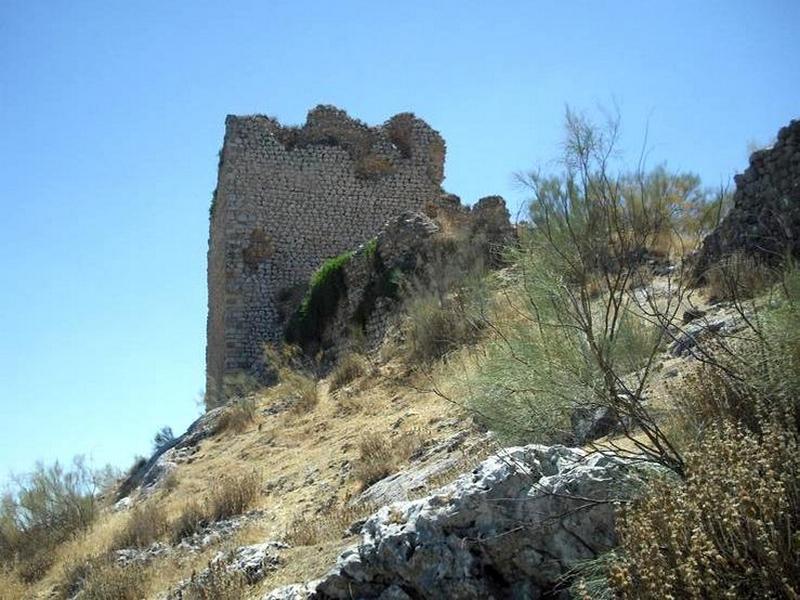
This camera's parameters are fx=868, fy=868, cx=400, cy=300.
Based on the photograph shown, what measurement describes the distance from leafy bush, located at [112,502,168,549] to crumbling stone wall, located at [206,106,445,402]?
792 cm

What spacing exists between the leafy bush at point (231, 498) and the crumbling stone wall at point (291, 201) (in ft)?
27.4

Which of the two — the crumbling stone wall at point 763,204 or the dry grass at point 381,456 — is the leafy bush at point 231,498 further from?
the crumbling stone wall at point 763,204

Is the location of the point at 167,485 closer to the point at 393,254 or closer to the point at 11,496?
the point at 11,496

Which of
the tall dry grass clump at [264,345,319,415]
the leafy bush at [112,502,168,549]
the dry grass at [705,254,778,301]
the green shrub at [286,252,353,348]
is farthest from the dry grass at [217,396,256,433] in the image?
the dry grass at [705,254,778,301]

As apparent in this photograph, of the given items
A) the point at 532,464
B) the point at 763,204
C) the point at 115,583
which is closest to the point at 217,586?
the point at 115,583

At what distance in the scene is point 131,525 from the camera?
9516 millimetres

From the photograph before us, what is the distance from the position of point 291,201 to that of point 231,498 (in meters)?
10.6

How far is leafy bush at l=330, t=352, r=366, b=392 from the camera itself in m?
12.9

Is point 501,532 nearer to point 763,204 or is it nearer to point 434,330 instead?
point 763,204

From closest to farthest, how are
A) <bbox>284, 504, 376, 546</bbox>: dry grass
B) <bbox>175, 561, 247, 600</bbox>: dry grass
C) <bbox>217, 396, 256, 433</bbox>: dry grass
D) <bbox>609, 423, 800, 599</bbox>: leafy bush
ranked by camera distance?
<bbox>609, 423, 800, 599</bbox>: leafy bush, <bbox>175, 561, 247, 600</bbox>: dry grass, <bbox>284, 504, 376, 546</bbox>: dry grass, <bbox>217, 396, 256, 433</bbox>: dry grass

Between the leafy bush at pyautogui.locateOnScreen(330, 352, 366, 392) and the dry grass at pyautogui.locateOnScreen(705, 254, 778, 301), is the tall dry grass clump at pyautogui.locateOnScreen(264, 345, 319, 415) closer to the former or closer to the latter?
the leafy bush at pyautogui.locateOnScreen(330, 352, 366, 392)

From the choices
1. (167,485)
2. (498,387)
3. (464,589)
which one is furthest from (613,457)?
(167,485)

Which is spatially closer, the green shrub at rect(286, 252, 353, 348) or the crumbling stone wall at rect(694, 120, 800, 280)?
the crumbling stone wall at rect(694, 120, 800, 280)

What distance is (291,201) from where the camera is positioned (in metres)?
18.7
